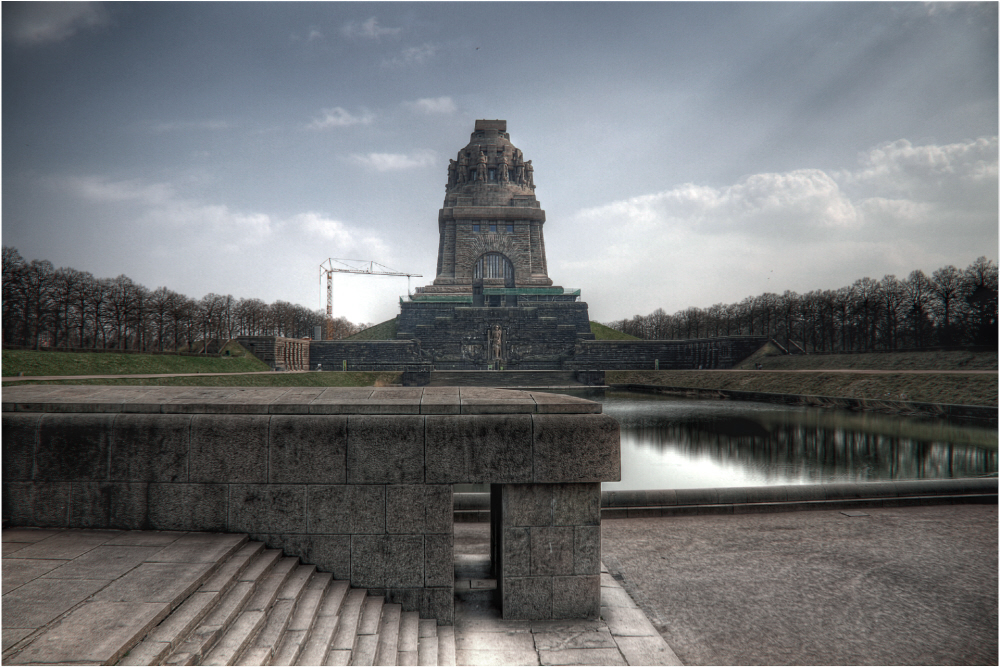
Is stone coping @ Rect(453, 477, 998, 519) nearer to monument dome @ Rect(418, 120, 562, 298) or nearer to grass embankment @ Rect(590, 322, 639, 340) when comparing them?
monument dome @ Rect(418, 120, 562, 298)

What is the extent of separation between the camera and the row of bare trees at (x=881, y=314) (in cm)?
4178

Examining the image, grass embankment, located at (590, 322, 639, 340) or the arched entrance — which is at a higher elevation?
the arched entrance

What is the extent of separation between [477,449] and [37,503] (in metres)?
4.46

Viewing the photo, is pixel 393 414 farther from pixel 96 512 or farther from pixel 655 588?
pixel 655 588

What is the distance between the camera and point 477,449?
5.19 meters

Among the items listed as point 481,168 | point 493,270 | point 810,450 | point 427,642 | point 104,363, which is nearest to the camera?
point 427,642

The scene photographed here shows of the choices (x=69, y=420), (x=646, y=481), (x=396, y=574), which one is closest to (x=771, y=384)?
(x=646, y=481)

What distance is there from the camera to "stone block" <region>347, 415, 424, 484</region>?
204 inches

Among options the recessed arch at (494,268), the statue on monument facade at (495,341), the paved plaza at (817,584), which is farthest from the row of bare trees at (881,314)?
the paved plaza at (817,584)

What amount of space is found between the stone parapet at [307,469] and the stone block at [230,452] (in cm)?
1

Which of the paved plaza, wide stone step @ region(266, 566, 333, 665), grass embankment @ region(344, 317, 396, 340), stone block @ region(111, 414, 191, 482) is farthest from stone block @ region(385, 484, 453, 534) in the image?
grass embankment @ region(344, 317, 396, 340)

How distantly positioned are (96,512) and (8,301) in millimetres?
42027

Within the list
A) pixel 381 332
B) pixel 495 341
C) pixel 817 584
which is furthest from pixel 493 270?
pixel 817 584

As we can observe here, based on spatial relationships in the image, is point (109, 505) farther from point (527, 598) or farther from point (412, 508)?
point (527, 598)
